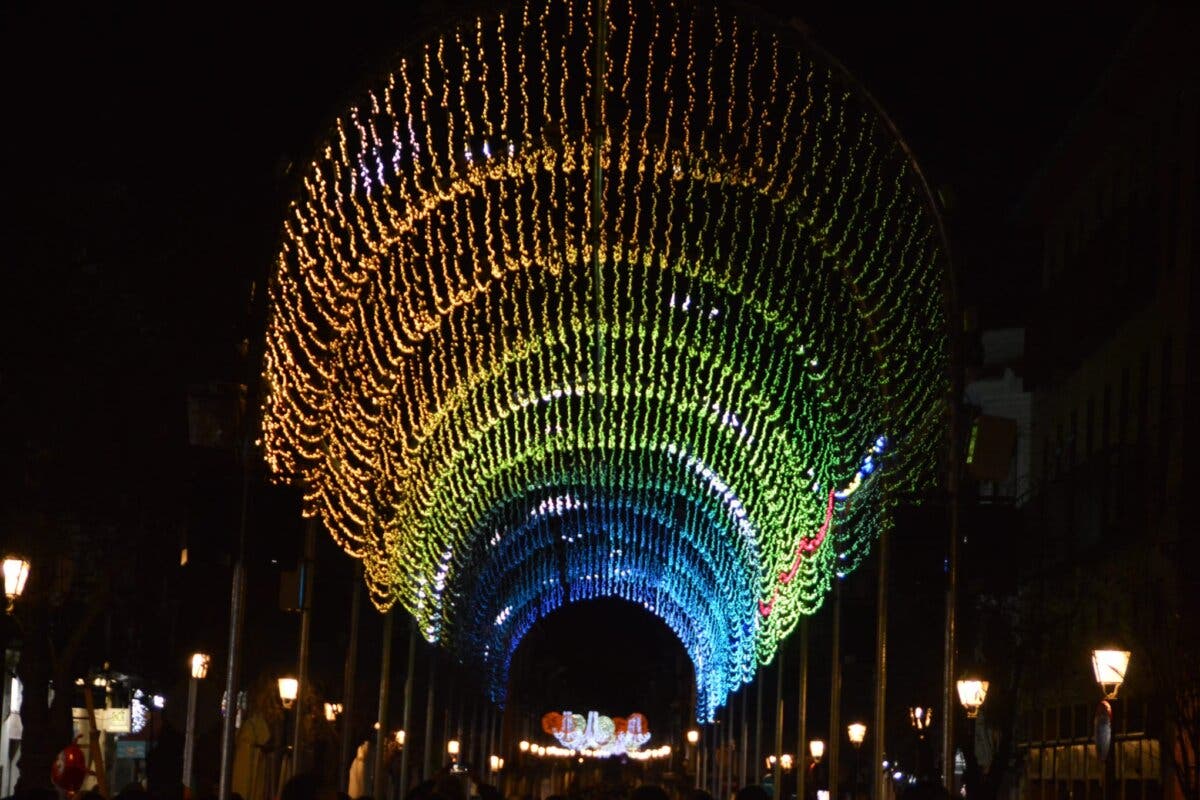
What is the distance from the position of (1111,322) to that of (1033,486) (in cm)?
714

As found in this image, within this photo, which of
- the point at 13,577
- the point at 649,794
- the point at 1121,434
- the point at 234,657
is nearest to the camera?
the point at 649,794

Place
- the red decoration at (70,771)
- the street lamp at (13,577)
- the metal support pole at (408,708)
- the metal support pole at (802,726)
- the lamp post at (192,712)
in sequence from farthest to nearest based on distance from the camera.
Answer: the metal support pole at (408,708) → the metal support pole at (802,726) → the lamp post at (192,712) → the red decoration at (70,771) → the street lamp at (13,577)

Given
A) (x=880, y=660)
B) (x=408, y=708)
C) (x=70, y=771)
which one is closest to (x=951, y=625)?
(x=880, y=660)

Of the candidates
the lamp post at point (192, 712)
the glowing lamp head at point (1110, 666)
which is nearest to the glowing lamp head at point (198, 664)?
the lamp post at point (192, 712)

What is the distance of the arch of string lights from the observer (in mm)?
24812

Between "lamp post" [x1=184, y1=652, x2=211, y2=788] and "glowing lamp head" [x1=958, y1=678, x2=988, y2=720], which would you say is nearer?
"lamp post" [x1=184, y1=652, x2=211, y2=788]

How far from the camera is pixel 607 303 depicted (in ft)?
133

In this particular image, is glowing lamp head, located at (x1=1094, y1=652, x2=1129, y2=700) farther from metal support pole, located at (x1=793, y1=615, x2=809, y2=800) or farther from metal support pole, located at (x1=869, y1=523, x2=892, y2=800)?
metal support pole, located at (x1=793, y1=615, x2=809, y2=800)

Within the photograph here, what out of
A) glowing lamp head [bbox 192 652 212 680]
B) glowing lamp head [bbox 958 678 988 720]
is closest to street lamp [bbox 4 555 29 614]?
glowing lamp head [bbox 192 652 212 680]

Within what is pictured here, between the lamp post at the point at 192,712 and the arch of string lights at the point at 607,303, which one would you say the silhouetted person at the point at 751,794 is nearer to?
the arch of string lights at the point at 607,303

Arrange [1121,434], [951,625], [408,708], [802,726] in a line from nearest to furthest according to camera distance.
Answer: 1. [951,625]
2. [1121,434]
3. [802,726]
4. [408,708]

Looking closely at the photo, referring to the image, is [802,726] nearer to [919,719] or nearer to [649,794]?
[919,719]

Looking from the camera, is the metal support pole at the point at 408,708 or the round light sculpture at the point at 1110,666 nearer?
the round light sculpture at the point at 1110,666

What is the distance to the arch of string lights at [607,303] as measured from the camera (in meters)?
24.8
